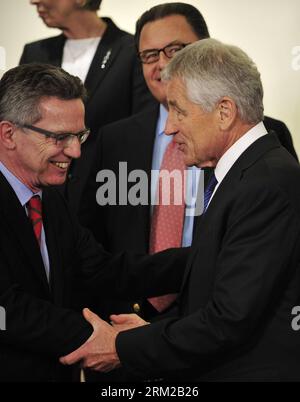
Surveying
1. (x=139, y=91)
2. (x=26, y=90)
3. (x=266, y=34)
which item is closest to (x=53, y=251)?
(x=26, y=90)

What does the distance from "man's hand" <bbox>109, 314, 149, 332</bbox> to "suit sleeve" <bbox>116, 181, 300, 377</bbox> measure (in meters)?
0.35

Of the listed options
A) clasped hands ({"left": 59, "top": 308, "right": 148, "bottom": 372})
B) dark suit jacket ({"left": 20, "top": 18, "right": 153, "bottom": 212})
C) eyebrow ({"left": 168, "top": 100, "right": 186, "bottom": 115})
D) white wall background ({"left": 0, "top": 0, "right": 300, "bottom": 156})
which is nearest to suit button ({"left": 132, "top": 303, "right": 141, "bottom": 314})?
clasped hands ({"left": 59, "top": 308, "right": 148, "bottom": 372})

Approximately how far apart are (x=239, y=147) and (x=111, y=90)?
132 centimetres

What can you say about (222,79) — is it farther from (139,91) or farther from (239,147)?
(139,91)

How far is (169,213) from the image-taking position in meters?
2.89

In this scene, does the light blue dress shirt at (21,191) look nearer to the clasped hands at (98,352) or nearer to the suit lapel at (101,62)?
the clasped hands at (98,352)

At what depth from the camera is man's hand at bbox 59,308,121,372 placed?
7.84ft

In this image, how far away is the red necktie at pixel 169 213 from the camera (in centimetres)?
287

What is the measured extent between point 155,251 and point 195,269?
683mm

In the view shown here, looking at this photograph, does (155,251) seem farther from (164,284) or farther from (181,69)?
(181,69)

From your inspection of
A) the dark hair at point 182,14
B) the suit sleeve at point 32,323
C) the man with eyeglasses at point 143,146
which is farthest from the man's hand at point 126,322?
the dark hair at point 182,14

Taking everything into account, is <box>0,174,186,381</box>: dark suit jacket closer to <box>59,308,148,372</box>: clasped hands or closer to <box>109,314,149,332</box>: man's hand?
<box>59,308,148,372</box>: clasped hands

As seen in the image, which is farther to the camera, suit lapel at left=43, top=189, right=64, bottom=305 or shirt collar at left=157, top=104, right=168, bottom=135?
shirt collar at left=157, top=104, right=168, bottom=135

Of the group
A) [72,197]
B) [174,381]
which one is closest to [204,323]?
[174,381]
